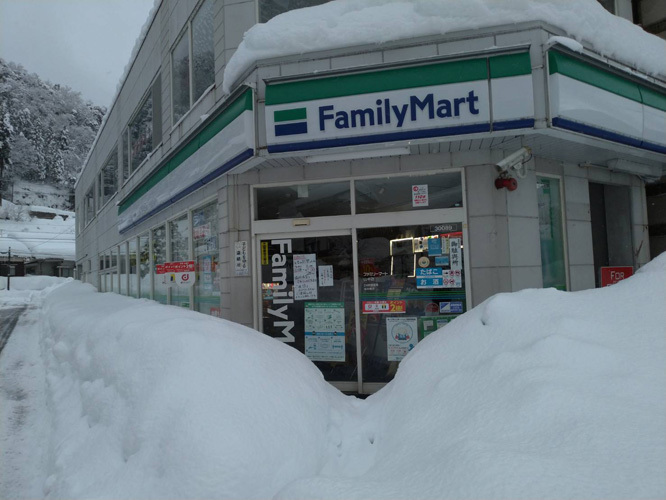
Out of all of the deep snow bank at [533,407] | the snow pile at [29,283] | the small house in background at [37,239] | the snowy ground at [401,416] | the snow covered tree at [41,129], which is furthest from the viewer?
the snow covered tree at [41,129]

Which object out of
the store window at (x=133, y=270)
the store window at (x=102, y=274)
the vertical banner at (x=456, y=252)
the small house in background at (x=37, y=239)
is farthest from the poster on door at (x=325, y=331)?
the small house in background at (x=37, y=239)

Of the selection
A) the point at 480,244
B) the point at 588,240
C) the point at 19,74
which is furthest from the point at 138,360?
the point at 19,74

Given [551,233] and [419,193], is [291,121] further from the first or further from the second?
[551,233]

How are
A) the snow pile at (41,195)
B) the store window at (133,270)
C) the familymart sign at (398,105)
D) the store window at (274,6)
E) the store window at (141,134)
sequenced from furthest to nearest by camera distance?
the snow pile at (41,195) < the store window at (133,270) < the store window at (141,134) < the store window at (274,6) < the familymart sign at (398,105)

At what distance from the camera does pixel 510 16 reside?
192 inches

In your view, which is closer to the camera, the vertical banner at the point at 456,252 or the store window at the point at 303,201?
the vertical banner at the point at 456,252

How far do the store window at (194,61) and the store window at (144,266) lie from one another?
4240 mm

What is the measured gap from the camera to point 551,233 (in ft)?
20.0

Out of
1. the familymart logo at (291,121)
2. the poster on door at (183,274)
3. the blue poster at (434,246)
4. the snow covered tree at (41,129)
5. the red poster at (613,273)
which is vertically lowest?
the red poster at (613,273)

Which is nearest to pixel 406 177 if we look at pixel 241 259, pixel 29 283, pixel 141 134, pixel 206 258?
pixel 241 259

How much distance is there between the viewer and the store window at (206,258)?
7.25m

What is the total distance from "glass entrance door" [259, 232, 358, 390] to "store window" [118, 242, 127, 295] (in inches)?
398

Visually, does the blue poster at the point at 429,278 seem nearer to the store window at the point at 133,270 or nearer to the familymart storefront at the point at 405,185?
the familymart storefront at the point at 405,185

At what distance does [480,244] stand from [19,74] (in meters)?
107
